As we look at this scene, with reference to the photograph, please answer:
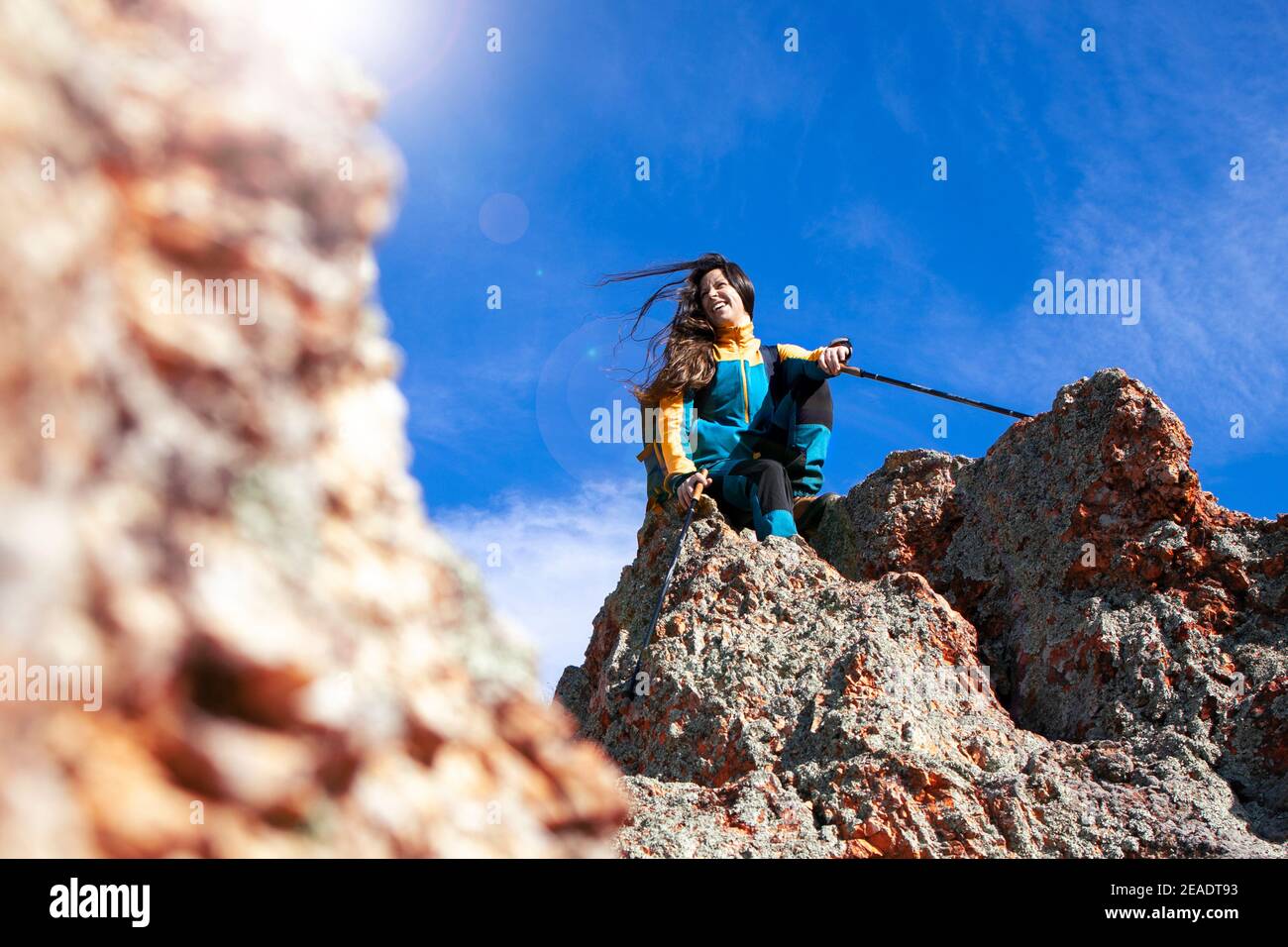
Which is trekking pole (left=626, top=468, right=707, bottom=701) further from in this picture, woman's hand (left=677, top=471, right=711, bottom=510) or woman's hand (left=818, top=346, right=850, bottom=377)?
woman's hand (left=818, top=346, right=850, bottom=377)

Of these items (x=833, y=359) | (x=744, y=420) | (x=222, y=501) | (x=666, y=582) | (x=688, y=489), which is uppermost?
(x=833, y=359)

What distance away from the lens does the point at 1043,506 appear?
4609mm

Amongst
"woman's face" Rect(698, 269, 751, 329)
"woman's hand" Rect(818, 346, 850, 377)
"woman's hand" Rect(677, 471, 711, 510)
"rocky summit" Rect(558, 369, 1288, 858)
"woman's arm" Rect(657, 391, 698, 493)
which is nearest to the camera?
"rocky summit" Rect(558, 369, 1288, 858)

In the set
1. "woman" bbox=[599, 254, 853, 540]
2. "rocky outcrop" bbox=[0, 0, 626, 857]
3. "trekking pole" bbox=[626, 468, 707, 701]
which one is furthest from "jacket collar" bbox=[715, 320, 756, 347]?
"rocky outcrop" bbox=[0, 0, 626, 857]

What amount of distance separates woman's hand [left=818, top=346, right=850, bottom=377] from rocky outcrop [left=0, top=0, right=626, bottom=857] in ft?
16.4

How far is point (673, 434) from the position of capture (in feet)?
18.6

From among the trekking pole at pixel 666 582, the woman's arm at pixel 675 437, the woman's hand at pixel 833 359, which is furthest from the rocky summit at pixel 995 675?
the woman's hand at pixel 833 359

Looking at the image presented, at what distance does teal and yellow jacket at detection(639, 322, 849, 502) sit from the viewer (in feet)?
18.9

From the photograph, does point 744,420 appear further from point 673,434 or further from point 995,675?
point 995,675

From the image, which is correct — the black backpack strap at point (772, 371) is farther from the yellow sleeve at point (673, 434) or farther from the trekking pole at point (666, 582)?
the trekking pole at point (666, 582)

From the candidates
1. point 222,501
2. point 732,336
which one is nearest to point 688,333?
point 732,336

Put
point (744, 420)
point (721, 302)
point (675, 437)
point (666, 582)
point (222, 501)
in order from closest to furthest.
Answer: point (222, 501) < point (666, 582) < point (675, 437) < point (744, 420) < point (721, 302)

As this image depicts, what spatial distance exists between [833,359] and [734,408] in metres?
0.70

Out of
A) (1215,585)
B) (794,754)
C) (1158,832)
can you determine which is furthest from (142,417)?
(1215,585)
